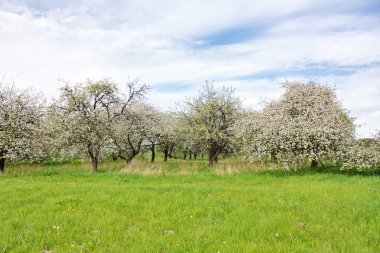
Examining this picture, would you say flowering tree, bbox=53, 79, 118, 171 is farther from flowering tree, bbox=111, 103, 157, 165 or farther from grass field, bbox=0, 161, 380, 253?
grass field, bbox=0, 161, 380, 253

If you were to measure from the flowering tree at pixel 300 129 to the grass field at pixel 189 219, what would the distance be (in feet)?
26.9

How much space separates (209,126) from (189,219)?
26.1m

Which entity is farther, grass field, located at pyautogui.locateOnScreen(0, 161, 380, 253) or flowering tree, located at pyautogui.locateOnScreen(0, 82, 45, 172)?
flowering tree, located at pyautogui.locateOnScreen(0, 82, 45, 172)

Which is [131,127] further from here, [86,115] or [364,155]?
[364,155]

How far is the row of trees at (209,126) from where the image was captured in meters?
26.2

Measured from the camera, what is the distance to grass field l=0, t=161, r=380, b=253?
351 inches

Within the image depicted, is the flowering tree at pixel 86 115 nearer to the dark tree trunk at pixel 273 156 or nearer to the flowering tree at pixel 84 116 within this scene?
the flowering tree at pixel 84 116

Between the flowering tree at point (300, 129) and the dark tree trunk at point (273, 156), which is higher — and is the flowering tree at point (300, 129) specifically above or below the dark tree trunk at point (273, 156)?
above

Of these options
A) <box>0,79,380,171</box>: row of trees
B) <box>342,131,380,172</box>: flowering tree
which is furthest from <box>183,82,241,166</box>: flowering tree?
<box>342,131,380,172</box>: flowering tree

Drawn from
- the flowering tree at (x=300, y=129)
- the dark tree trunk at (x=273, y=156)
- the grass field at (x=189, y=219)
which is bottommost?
the grass field at (x=189, y=219)

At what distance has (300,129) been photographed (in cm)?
2620

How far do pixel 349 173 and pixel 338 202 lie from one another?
Result: 41.6 feet

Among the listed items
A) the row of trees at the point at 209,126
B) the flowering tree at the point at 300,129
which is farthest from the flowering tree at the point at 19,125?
the flowering tree at the point at 300,129

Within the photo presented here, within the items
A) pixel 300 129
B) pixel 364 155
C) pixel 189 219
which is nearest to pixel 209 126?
pixel 300 129
